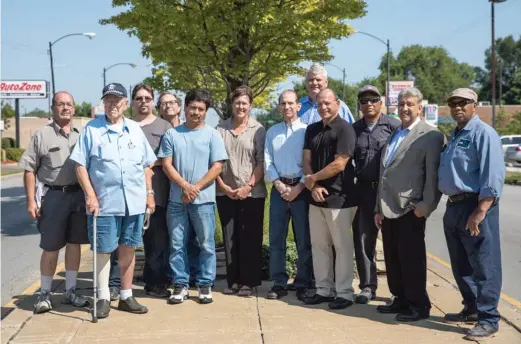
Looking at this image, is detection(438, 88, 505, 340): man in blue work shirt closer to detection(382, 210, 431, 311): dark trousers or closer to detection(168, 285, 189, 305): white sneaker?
detection(382, 210, 431, 311): dark trousers

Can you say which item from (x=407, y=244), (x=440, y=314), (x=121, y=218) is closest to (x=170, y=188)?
(x=121, y=218)

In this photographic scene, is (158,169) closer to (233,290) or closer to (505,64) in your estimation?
(233,290)

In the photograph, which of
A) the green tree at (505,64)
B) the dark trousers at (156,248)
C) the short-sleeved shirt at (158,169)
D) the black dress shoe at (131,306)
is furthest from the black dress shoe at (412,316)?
the green tree at (505,64)

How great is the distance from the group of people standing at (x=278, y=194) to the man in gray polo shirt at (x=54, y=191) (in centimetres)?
1

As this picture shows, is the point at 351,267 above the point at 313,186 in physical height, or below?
below

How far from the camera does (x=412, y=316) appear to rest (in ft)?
17.1

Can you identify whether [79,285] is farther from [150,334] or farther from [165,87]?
[165,87]

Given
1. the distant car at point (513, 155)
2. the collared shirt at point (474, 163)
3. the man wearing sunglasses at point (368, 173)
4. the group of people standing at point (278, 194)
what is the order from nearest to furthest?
the collared shirt at point (474, 163)
the group of people standing at point (278, 194)
the man wearing sunglasses at point (368, 173)
the distant car at point (513, 155)

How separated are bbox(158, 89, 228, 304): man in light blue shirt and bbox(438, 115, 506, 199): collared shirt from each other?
2.13 m

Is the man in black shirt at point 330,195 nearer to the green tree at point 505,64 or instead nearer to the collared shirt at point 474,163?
the collared shirt at point 474,163

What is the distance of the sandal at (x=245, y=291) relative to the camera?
6.07m

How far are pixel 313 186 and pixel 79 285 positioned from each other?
114 inches

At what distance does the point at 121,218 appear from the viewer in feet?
18.0

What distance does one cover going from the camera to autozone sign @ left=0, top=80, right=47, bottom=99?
5597cm
